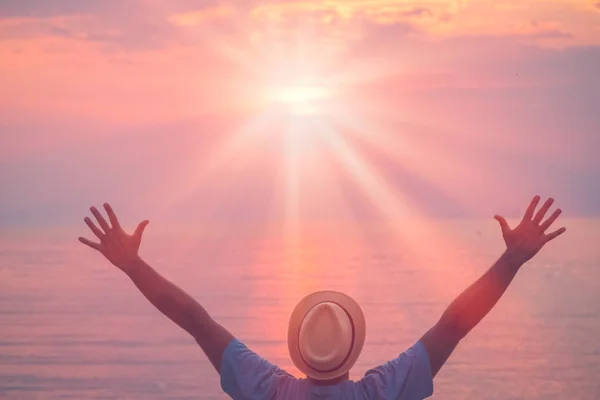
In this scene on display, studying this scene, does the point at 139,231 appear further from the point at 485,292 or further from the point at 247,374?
the point at 485,292

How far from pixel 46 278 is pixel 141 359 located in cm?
1431

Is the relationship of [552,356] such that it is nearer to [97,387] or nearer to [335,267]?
[97,387]

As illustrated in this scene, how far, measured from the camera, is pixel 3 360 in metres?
13.7

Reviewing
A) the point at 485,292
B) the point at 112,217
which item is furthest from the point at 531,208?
the point at 112,217

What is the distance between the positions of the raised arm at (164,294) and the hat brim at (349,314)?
0.63 feet

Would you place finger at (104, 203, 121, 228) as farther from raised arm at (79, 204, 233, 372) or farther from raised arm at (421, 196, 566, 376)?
raised arm at (421, 196, 566, 376)

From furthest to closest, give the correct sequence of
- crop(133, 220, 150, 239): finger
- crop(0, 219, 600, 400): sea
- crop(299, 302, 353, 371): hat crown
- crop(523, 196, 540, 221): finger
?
crop(0, 219, 600, 400): sea
crop(133, 220, 150, 239): finger
crop(523, 196, 540, 221): finger
crop(299, 302, 353, 371): hat crown

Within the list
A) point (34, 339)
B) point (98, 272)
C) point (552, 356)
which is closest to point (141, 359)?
point (34, 339)

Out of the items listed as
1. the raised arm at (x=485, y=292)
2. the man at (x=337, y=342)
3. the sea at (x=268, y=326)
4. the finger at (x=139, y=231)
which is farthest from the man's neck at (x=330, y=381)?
the sea at (x=268, y=326)

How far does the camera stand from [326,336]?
2.73m

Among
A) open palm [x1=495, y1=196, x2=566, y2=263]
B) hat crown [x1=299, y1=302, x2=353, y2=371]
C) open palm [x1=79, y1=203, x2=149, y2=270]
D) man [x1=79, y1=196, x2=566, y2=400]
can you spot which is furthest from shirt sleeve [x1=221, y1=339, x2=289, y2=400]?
open palm [x1=495, y1=196, x2=566, y2=263]

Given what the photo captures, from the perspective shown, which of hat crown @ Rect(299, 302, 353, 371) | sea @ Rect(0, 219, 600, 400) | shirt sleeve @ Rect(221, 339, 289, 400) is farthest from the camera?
sea @ Rect(0, 219, 600, 400)

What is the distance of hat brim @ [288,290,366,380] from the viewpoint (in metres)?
2.72

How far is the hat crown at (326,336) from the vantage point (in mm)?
2697
